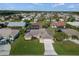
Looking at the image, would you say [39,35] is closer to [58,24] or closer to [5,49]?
[58,24]

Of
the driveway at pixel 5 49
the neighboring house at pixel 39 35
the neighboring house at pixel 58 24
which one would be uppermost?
the neighboring house at pixel 58 24

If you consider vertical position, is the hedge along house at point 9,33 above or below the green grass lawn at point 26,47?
above

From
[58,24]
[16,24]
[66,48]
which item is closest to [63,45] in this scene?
[66,48]

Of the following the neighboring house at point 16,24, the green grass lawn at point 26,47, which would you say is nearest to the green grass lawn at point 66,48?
the green grass lawn at point 26,47

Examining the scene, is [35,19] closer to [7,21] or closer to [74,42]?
[7,21]

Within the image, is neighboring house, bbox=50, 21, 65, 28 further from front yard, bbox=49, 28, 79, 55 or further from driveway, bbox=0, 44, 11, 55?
driveway, bbox=0, 44, 11, 55

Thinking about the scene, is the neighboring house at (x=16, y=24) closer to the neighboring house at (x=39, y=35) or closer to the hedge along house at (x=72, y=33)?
the neighboring house at (x=39, y=35)

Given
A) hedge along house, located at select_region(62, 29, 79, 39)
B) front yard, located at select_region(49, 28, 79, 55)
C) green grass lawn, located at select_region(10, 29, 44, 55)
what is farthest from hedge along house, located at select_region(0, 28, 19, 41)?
hedge along house, located at select_region(62, 29, 79, 39)

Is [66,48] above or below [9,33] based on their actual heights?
below
